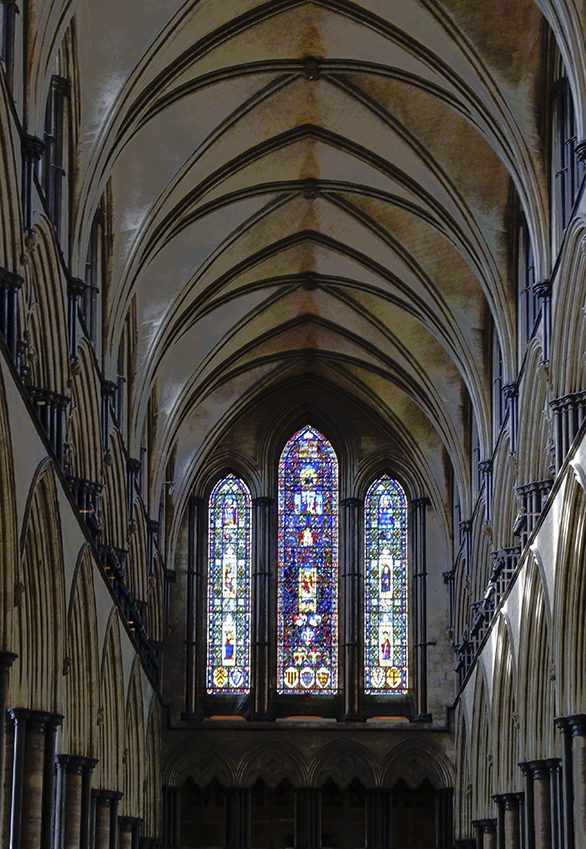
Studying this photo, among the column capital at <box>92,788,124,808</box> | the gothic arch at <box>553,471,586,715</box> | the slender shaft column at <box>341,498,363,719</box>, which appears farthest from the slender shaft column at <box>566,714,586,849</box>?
the slender shaft column at <box>341,498,363,719</box>

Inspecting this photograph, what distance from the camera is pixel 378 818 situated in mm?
41438

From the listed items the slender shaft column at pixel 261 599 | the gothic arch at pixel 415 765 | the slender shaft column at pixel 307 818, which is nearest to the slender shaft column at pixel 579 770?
the gothic arch at pixel 415 765

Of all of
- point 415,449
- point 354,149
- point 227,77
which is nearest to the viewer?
point 227,77

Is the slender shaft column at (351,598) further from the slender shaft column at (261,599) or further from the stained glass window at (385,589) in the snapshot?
the slender shaft column at (261,599)

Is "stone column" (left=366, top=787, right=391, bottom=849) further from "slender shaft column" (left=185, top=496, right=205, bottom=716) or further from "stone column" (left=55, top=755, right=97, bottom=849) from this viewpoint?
"stone column" (left=55, top=755, right=97, bottom=849)

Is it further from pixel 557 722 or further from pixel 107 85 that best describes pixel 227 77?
pixel 557 722

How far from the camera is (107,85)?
2634 cm

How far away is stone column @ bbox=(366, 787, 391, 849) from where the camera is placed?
41.1m

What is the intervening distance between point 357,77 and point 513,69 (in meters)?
4.60

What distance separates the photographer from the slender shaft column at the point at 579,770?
23.6 meters

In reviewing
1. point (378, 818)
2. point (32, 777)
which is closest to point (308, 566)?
point (378, 818)

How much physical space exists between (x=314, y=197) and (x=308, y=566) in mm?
11624

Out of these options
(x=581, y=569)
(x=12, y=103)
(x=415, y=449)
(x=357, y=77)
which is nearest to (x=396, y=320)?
(x=415, y=449)

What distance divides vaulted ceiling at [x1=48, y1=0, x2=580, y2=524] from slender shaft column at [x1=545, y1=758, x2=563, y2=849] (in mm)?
7116
